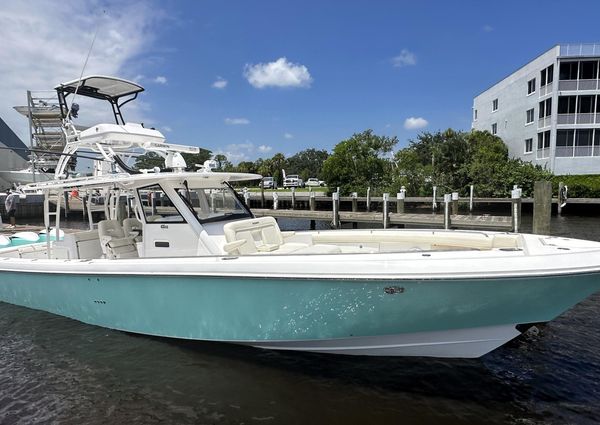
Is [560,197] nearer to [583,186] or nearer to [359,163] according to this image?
[583,186]

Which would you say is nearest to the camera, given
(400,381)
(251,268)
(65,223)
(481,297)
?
(481,297)

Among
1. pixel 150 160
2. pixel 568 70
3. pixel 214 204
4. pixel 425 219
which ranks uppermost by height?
pixel 568 70

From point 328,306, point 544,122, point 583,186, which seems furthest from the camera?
point 544,122

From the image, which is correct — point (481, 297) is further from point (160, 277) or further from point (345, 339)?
point (160, 277)

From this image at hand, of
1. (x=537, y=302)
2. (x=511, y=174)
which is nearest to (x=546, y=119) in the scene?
(x=511, y=174)

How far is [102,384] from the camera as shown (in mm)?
4770

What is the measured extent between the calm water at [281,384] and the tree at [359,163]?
85.4 ft

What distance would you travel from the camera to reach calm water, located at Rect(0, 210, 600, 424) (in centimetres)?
411

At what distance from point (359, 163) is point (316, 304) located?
2847cm

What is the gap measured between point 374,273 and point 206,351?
9.03 ft

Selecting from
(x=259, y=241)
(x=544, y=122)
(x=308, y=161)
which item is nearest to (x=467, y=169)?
(x=544, y=122)

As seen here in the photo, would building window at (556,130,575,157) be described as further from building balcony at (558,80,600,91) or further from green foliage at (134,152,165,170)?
green foliage at (134,152,165,170)

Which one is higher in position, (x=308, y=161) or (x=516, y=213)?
(x=308, y=161)

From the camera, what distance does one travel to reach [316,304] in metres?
4.18
